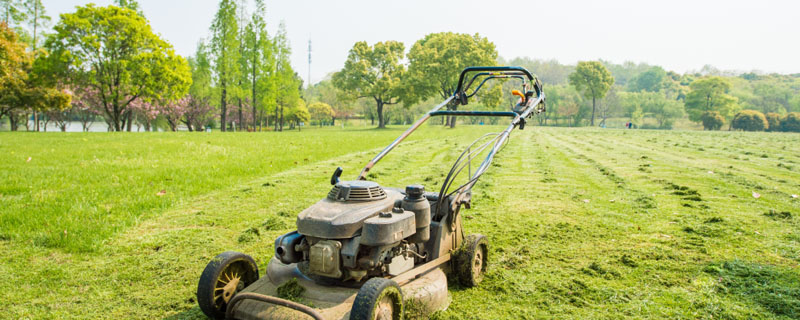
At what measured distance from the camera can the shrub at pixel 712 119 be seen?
70.4 metres

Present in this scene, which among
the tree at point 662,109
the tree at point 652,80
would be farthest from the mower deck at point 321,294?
the tree at point 652,80

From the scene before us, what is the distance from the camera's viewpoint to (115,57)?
1384 inches

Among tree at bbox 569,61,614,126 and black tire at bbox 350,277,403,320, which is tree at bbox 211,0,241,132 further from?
tree at bbox 569,61,614,126

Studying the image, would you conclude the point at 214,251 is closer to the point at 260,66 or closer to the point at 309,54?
the point at 260,66

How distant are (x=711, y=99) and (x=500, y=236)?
87.5 metres

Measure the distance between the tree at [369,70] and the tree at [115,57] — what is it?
2226cm

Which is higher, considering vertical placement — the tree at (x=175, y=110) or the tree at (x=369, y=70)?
the tree at (x=369, y=70)

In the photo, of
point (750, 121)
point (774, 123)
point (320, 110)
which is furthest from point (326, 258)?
point (774, 123)

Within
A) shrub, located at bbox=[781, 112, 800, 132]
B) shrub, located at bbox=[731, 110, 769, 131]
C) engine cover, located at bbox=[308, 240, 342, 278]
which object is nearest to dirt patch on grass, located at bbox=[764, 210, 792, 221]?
engine cover, located at bbox=[308, 240, 342, 278]

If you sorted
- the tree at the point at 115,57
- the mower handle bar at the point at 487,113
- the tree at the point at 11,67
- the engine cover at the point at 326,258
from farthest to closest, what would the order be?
the tree at the point at 115,57 → the tree at the point at 11,67 → the mower handle bar at the point at 487,113 → the engine cover at the point at 326,258

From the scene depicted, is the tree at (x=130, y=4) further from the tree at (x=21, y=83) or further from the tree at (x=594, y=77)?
the tree at (x=594, y=77)

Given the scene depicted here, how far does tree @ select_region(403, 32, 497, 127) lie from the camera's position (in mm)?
47500

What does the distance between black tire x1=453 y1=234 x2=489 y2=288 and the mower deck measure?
304 mm

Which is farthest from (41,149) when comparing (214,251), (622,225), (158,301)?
(622,225)
